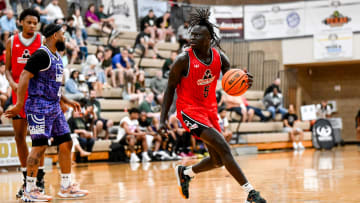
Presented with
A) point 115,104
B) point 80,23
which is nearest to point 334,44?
point 115,104

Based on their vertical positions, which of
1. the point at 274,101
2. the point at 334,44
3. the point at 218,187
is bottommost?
the point at 274,101

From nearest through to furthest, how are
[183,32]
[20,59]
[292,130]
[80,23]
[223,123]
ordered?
[20,59] < [223,123] < [80,23] < [292,130] < [183,32]

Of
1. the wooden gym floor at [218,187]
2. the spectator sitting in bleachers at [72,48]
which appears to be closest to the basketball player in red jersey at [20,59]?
the wooden gym floor at [218,187]

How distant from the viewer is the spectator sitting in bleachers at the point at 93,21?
16.8 m

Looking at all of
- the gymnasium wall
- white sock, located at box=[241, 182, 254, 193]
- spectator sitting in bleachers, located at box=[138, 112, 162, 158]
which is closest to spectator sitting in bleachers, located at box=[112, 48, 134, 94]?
spectator sitting in bleachers, located at box=[138, 112, 162, 158]

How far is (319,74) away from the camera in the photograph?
2262 cm

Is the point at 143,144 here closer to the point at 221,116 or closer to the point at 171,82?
the point at 221,116

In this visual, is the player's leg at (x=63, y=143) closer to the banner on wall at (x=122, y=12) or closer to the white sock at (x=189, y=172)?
the white sock at (x=189, y=172)

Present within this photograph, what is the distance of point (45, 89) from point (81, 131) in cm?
654

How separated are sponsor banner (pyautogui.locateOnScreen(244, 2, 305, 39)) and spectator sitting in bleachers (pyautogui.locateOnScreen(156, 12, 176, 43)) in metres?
3.19

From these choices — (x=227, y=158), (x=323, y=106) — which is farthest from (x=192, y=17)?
(x=323, y=106)

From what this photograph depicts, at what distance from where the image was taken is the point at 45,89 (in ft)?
18.7

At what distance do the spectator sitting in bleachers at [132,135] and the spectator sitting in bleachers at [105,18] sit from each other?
5278 mm

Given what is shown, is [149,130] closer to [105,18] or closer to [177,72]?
[105,18]
